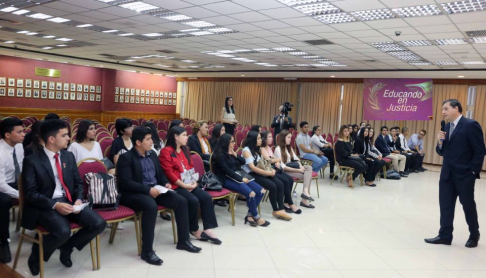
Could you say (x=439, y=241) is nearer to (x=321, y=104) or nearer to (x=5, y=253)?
(x=5, y=253)

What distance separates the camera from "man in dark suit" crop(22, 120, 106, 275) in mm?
2990

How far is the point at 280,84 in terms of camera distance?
1720 cm

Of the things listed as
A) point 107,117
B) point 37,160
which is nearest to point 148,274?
point 37,160

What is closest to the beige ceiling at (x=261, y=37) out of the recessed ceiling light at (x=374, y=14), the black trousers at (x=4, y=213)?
the recessed ceiling light at (x=374, y=14)

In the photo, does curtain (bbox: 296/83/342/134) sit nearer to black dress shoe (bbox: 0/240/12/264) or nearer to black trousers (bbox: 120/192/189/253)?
black trousers (bbox: 120/192/189/253)

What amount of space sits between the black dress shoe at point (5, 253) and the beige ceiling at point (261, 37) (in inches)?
168

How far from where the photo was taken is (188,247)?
392 cm

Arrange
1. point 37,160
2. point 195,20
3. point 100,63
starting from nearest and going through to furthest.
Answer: point 37,160 < point 195,20 < point 100,63

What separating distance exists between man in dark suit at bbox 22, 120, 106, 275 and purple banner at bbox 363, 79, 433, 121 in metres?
12.9

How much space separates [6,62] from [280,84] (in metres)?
11.5

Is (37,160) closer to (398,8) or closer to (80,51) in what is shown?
(398,8)

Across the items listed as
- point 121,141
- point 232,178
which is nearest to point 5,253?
point 121,141

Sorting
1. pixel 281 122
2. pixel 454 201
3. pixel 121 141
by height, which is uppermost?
pixel 281 122

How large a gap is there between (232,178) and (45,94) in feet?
43.9
